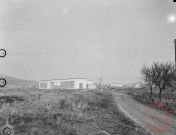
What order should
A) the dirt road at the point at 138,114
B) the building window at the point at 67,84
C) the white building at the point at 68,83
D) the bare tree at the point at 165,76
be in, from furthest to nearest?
1. the building window at the point at 67,84
2. the white building at the point at 68,83
3. the bare tree at the point at 165,76
4. the dirt road at the point at 138,114

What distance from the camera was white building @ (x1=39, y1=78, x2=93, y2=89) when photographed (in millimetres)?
66938

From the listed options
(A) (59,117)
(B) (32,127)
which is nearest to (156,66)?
(A) (59,117)

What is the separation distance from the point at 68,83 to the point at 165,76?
153ft

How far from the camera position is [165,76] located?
28562 millimetres

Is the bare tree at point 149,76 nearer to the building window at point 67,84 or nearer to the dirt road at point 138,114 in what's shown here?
the dirt road at point 138,114

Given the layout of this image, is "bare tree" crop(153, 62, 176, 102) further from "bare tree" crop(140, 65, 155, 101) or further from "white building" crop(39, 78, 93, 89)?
"white building" crop(39, 78, 93, 89)

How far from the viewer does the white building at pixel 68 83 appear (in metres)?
66.9

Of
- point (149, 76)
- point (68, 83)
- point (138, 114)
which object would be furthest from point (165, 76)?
point (68, 83)

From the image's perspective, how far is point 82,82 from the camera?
2667 inches

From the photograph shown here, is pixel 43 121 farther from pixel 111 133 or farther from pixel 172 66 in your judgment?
pixel 172 66

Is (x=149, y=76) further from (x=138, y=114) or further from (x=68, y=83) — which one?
(x=68, y=83)

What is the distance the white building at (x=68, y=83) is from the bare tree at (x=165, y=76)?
3995 cm

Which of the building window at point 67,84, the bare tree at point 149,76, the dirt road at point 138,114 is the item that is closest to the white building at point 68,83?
the building window at point 67,84

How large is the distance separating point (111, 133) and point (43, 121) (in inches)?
152
